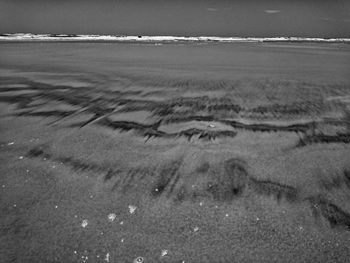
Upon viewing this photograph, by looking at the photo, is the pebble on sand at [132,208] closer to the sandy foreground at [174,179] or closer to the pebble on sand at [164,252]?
the sandy foreground at [174,179]

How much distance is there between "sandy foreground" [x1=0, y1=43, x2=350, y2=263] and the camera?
1093mm

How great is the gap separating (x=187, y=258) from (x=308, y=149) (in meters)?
1.24

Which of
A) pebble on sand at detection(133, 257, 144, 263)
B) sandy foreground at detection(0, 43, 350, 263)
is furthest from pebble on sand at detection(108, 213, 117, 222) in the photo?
pebble on sand at detection(133, 257, 144, 263)

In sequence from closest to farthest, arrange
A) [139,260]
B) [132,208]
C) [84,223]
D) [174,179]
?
[139,260]
[84,223]
[132,208]
[174,179]

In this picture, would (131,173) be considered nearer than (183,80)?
Yes

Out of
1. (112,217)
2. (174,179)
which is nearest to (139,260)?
(112,217)

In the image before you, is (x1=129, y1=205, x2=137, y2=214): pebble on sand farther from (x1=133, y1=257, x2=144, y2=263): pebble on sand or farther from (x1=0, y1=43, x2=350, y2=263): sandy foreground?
(x1=133, y1=257, x2=144, y2=263): pebble on sand

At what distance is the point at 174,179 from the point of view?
5.09ft

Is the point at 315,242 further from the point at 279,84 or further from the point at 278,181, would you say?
the point at 279,84

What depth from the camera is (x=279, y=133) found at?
2105 millimetres

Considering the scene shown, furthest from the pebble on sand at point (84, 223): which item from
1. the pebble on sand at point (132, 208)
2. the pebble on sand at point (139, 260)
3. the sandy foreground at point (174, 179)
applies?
the pebble on sand at point (139, 260)

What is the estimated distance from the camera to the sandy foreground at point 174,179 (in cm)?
109

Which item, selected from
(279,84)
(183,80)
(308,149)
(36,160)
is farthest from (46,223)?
(279,84)

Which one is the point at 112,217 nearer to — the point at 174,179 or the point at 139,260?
the point at 139,260
